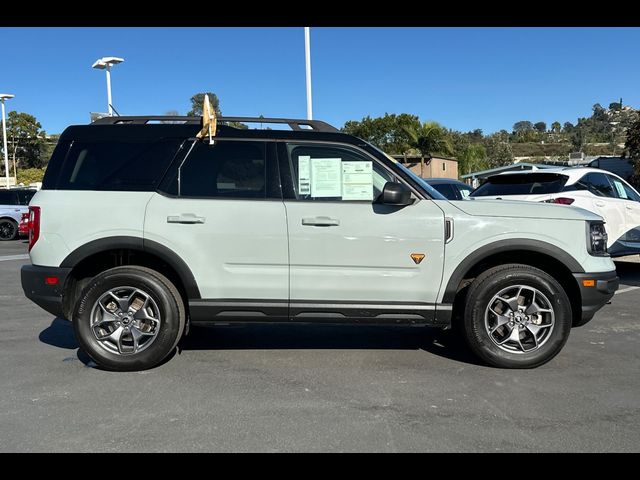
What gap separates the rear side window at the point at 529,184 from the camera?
27.3 feet

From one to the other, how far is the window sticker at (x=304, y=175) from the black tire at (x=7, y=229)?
16.8 meters

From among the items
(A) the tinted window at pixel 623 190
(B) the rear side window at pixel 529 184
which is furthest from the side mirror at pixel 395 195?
(A) the tinted window at pixel 623 190

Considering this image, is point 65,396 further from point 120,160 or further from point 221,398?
point 120,160

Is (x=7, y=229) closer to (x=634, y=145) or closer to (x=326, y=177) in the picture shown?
(x=326, y=177)

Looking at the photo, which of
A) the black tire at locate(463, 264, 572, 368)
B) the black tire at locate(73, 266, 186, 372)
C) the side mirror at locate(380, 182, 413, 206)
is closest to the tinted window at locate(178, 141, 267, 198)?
the black tire at locate(73, 266, 186, 372)

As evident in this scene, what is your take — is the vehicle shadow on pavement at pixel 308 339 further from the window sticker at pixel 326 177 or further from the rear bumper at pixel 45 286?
the window sticker at pixel 326 177

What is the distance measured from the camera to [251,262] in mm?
4469

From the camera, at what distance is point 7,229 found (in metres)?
18.0

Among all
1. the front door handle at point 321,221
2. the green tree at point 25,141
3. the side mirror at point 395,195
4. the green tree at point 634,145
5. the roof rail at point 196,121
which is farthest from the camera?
the green tree at point 25,141

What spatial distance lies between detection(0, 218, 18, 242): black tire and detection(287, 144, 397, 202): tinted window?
55.1ft

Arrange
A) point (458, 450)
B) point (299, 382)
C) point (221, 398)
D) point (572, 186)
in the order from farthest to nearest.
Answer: point (572, 186)
point (299, 382)
point (221, 398)
point (458, 450)

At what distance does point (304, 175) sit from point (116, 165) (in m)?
1.65
